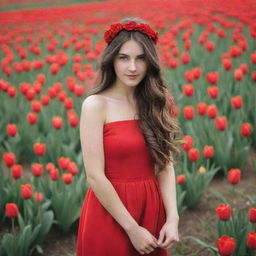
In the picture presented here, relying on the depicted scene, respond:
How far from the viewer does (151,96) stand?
5.97ft

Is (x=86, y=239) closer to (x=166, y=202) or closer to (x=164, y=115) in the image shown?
(x=166, y=202)

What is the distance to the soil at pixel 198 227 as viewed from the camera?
109 inches

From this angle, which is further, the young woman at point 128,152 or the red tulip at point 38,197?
the red tulip at point 38,197

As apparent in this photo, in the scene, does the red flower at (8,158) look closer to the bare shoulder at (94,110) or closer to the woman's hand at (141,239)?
the bare shoulder at (94,110)

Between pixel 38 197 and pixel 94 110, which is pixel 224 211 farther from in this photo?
pixel 38 197

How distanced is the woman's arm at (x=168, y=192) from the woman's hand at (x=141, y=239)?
181 mm

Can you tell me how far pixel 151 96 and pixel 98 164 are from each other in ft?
1.37

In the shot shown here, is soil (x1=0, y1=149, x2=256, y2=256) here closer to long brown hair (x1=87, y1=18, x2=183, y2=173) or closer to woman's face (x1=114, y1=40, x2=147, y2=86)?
long brown hair (x1=87, y1=18, x2=183, y2=173)

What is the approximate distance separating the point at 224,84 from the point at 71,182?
2623 millimetres

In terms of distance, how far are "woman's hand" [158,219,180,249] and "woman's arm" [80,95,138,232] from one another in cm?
16

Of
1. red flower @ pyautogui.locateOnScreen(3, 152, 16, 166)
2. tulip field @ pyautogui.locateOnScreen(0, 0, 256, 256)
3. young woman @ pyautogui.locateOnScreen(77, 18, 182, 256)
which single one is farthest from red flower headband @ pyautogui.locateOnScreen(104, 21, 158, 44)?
red flower @ pyautogui.locateOnScreen(3, 152, 16, 166)

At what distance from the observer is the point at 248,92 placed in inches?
169

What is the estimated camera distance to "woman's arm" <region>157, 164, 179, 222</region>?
5.92 ft

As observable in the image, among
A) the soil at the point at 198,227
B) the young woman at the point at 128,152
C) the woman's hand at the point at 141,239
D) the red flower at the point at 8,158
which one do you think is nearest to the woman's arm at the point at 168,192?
the young woman at the point at 128,152
